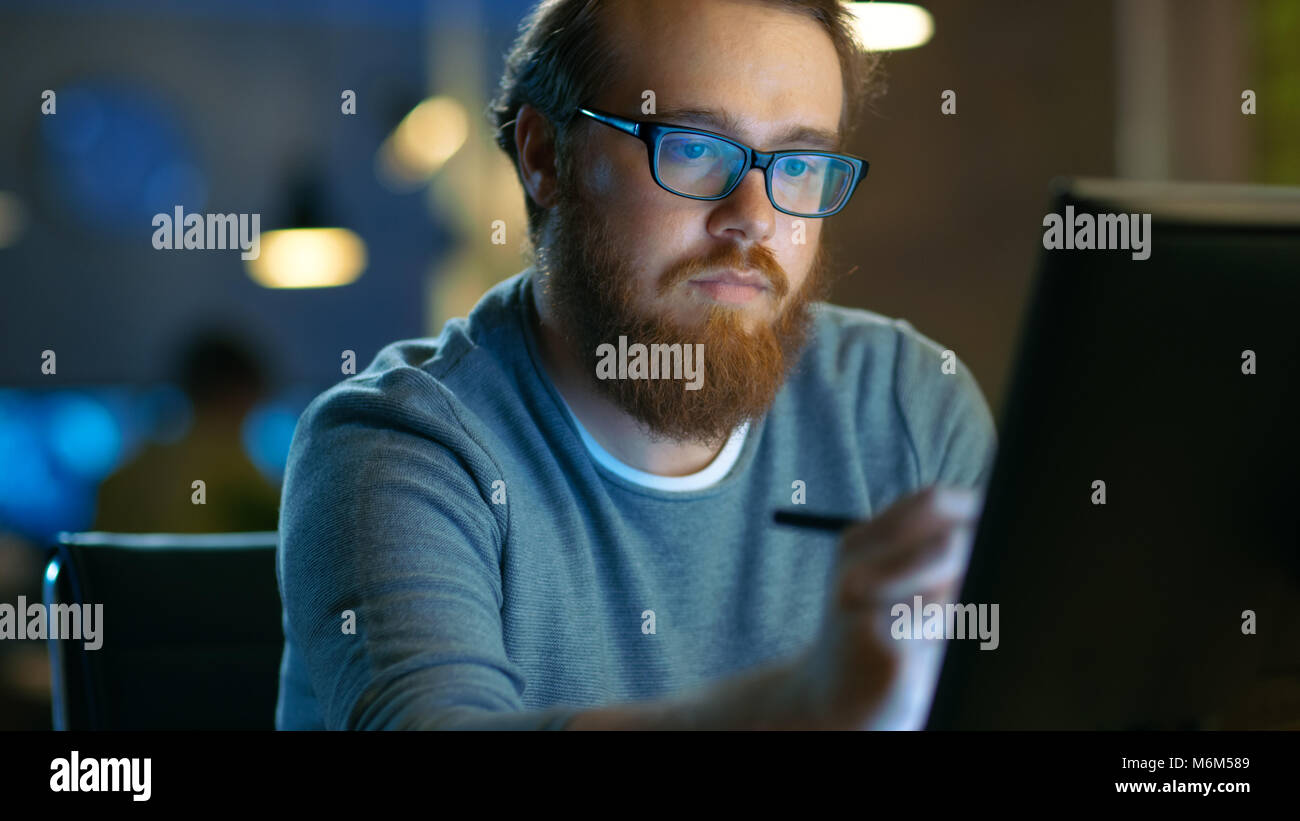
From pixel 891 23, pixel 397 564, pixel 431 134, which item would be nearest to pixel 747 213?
pixel 397 564

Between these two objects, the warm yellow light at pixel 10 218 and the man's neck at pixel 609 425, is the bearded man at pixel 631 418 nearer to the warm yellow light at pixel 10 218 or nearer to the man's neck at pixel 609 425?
the man's neck at pixel 609 425

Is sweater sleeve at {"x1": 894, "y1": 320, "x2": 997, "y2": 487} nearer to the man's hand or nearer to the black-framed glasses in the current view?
the black-framed glasses

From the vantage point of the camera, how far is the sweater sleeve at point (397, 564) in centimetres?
83

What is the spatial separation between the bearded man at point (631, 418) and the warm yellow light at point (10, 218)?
576cm

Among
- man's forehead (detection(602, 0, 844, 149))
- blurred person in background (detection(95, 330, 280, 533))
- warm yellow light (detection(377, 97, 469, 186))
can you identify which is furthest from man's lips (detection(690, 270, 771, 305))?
warm yellow light (detection(377, 97, 469, 186))

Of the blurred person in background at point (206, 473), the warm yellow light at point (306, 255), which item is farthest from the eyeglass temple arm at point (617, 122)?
the warm yellow light at point (306, 255)

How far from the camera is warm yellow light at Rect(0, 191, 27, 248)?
628 centimetres

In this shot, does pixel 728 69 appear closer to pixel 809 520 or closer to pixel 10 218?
pixel 809 520

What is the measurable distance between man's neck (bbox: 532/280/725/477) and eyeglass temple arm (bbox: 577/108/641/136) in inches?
9.7

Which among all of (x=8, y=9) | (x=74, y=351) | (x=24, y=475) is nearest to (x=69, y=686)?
(x=24, y=475)

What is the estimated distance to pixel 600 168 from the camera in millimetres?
1361

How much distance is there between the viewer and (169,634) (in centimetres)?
135
